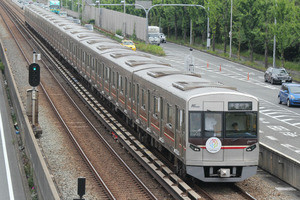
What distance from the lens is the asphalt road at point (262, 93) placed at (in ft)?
96.6

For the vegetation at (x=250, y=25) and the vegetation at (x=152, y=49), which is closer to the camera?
the vegetation at (x=250, y=25)

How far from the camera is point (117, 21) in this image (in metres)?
92.3

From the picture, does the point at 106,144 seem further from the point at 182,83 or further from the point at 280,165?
the point at 280,165

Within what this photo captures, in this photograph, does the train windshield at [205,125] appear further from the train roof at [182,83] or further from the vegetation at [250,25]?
the vegetation at [250,25]

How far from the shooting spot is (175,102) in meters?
18.9

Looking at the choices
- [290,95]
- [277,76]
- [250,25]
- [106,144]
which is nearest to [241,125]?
[106,144]

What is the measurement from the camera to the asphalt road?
29434 millimetres

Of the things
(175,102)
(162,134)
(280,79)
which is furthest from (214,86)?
(280,79)

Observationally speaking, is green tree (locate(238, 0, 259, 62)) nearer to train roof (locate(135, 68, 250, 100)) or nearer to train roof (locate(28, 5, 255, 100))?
train roof (locate(28, 5, 255, 100))

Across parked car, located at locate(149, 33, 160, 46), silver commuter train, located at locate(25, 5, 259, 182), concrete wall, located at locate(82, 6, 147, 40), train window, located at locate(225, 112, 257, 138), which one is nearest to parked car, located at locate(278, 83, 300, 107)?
silver commuter train, located at locate(25, 5, 259, 182)

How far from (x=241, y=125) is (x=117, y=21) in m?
75.7

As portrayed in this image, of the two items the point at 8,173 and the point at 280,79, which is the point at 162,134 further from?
the point at 280,79

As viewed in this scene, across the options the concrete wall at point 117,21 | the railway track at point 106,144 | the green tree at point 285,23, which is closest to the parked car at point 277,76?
the green tree at point 285,23

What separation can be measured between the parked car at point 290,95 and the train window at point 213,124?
75.7ft
